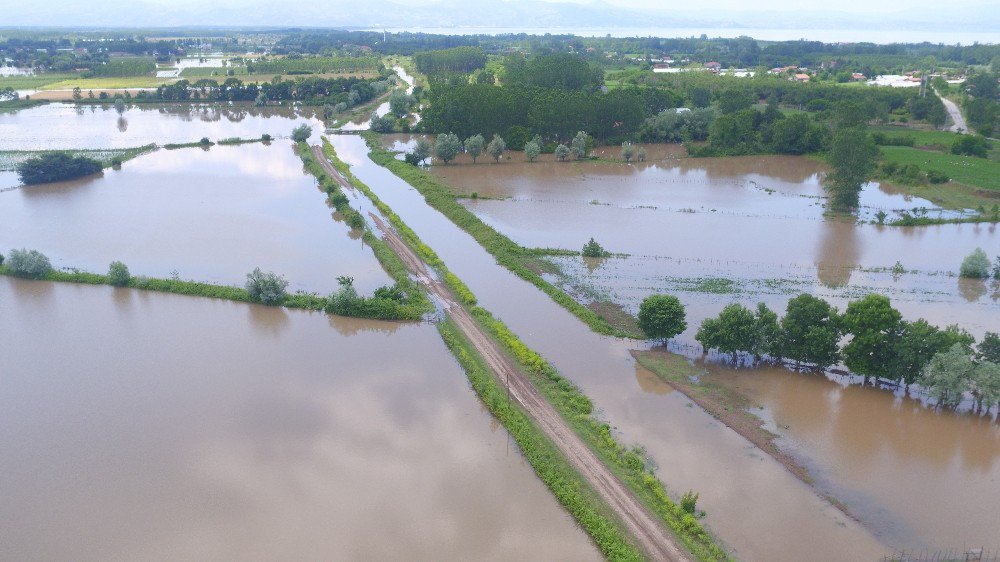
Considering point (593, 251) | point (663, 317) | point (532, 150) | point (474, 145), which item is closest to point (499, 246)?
point (593, 251)

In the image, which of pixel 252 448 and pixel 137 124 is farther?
pixel 137 124

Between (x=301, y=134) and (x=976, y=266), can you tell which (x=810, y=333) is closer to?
(x=976, y=266)

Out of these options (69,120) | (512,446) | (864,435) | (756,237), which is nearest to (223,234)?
(512,446)

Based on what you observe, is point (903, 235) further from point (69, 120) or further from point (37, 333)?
point (69, 120)

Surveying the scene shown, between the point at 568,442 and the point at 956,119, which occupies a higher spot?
the point at 956,119

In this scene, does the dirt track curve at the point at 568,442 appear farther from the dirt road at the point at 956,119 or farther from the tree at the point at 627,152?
the dirt road at the point at 956,119

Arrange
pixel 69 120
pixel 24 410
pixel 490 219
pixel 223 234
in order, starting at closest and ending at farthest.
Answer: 1. pixel 24 410
2. pixel 223 234
3. pixel 490 219
4. pixel 69 120
